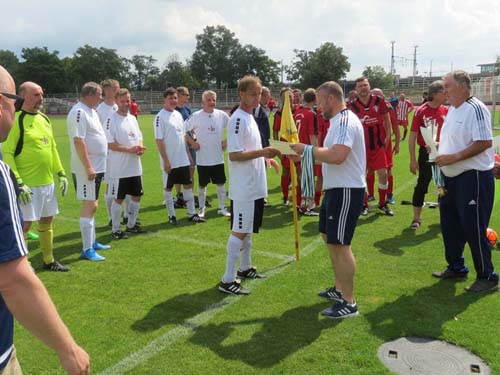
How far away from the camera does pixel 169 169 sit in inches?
301

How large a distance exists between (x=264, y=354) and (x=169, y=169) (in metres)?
4.63

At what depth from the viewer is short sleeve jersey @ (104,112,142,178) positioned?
6.85 metres

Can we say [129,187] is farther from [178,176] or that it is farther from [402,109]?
[402,109]

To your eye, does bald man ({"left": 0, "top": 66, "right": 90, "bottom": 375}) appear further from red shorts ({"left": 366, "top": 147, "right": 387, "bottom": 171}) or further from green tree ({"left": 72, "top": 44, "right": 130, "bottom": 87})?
green tree ({"left": 72, "top": 44, "right": 130, "bottom": 87})

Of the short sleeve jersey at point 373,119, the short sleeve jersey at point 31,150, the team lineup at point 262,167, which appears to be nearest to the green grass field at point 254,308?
the team lineup at point 262,167

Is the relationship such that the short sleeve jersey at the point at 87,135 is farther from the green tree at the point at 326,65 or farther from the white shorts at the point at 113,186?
the green tree at the point at 326,65

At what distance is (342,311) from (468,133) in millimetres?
2280

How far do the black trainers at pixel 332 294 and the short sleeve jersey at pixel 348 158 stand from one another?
1.21 meters

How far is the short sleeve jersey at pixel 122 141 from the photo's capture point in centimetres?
685

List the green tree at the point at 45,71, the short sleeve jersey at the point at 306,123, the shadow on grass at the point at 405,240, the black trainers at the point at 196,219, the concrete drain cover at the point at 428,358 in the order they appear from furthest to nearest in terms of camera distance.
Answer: the green tree at the point at 45,71
the short sleeve jersey at the point at 306,123
the black trainers at the point at 196,219
the shadow on grass at the point at 405,240
the concrete drain cover at the point at 428,358

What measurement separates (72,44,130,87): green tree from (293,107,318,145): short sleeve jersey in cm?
9194

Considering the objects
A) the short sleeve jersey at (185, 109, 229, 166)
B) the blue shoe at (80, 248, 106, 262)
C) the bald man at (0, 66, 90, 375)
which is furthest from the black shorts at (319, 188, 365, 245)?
the short sleeve jersey at (185, 109, 229, 166)

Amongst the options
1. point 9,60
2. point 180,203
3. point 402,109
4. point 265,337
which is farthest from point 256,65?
point 265,337

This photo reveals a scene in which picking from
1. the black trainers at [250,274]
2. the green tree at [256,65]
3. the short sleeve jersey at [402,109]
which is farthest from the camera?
the green tree at [256,65]
